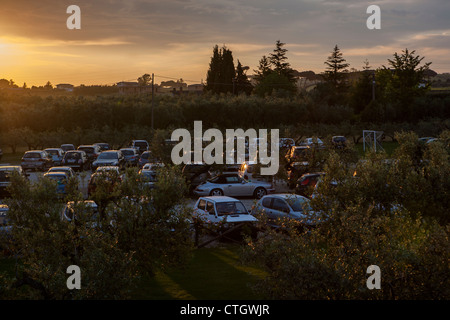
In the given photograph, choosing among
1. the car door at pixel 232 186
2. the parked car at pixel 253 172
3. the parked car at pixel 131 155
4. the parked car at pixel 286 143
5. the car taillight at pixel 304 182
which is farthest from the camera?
the parked car at pixel 131 155

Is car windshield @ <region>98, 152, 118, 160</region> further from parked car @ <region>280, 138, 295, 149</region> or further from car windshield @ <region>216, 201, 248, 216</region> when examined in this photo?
car windshield @ <region>216, 201, 248, 216</region>

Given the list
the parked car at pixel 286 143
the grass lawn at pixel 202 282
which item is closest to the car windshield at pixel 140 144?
the parked car at pixel 286 143

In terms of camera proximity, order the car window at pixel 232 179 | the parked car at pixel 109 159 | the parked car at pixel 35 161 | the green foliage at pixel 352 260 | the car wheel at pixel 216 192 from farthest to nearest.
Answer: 1. the parked car at pixel 35 161
2. the parked car at pixel 109 159
3. the car window at pixel 232 179
4. the car wheel at pixel 216 192
5. the green foliage at pixel 352 260

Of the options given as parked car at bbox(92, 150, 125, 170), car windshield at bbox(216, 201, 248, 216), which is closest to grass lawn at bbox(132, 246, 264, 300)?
car windshield at bbox(216, 201, 248, 216)

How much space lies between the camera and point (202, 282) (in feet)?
47.5

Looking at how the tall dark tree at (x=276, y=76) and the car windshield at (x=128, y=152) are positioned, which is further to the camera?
the tall dark tree at (x=276, y=76)

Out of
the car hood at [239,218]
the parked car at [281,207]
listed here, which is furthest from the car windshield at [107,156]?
the car hood at [239,218]

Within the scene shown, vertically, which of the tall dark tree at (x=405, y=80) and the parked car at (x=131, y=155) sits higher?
the tall dark tree at (x=405, y=80)

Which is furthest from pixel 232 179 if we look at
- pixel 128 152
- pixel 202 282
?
pixel 128 152

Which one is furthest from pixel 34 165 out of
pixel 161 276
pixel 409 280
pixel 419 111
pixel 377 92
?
pixel 377 92

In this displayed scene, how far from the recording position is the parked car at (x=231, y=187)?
27.6 meters

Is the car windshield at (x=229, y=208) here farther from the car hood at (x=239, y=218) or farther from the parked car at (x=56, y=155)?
the parked car at (x=56, y=155)

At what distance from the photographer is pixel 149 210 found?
40.3ft

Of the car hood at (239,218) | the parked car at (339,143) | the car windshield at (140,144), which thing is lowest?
the car hood at (239,218)
